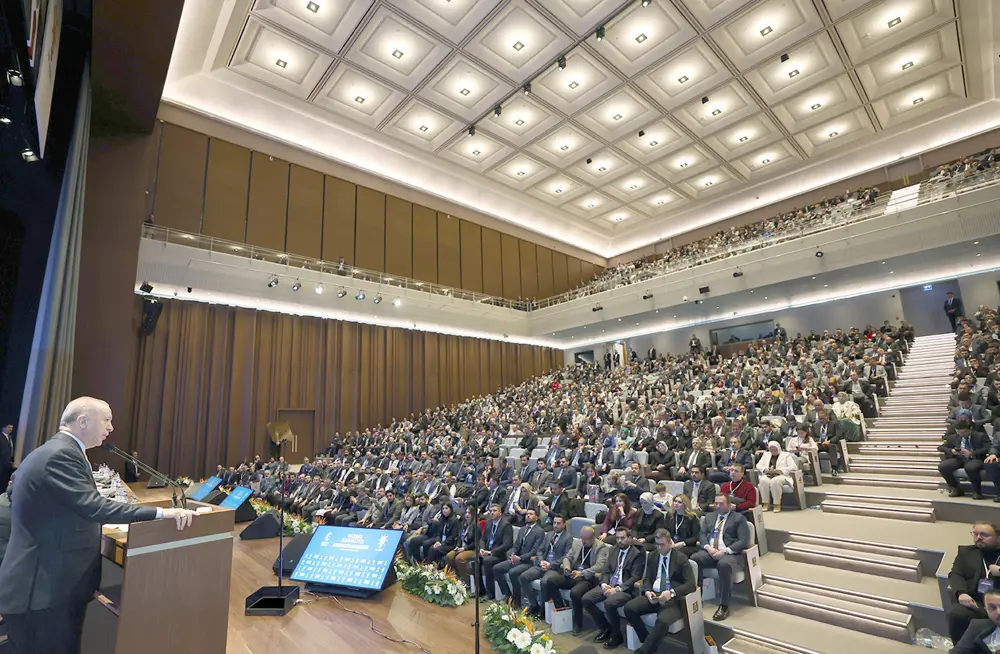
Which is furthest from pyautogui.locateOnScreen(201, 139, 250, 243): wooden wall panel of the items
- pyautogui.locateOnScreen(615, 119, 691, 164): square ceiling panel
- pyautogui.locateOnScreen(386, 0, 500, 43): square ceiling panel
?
pyautogui.locateOnScreen(615, 119, 691, 164): square ceiling panel

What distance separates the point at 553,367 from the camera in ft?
63.6

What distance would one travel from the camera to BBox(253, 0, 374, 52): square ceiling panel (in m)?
9.92

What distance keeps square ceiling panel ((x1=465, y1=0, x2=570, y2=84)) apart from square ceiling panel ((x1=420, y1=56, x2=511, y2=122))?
0.45 meters

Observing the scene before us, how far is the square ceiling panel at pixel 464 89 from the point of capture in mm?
11914

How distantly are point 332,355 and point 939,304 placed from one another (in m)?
15.3

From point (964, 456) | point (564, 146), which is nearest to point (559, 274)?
point (564, 146)

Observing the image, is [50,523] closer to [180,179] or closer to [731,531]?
[731,531]

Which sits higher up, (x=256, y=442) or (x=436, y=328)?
(x=436, y=328)

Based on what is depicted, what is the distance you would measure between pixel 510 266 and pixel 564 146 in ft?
16.9

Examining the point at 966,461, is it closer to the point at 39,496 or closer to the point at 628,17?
the point at 39,496

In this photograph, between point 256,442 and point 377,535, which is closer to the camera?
point 377,535

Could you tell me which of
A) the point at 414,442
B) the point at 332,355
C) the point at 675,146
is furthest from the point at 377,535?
the point at 675,146

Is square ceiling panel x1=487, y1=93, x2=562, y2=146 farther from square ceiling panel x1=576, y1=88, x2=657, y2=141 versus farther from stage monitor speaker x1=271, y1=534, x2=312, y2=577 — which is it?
stage monitor speaker x1=271, y1=534, x2=312, y2=577

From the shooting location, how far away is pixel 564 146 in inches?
600
